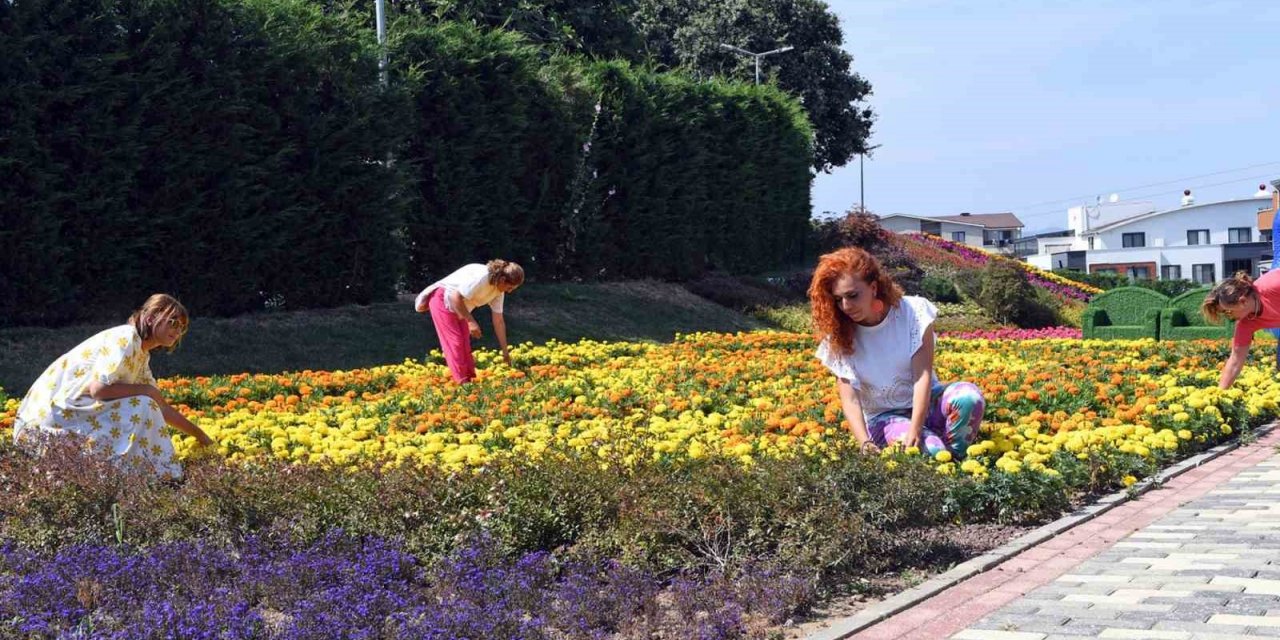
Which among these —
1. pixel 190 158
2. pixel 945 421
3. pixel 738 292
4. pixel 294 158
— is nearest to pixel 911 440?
pixel 945 421

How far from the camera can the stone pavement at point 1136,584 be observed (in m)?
4.28

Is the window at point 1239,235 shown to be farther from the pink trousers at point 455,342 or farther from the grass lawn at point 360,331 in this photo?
the pink trousers at point 455,342

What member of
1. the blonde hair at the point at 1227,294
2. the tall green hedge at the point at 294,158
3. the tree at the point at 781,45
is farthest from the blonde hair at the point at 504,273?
the tree at the point at 781,45

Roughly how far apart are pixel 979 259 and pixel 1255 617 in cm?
Answer: 4486

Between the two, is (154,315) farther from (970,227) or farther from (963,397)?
(970,227)

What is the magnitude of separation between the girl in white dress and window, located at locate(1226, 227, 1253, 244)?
89.0 meters

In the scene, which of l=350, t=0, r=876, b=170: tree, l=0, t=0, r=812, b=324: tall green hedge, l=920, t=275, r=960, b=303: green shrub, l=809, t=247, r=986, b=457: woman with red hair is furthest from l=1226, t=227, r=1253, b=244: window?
l=809, t=247, r=986, b=457: woman with red hair

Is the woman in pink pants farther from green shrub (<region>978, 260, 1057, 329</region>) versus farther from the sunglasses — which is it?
green shrub (<region>978, 260, 1057, 329</region>)

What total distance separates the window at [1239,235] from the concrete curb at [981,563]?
283 feet

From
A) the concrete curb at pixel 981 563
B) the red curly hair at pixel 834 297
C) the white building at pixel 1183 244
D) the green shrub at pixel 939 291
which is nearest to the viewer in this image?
the concrete curb at pixel 981 563

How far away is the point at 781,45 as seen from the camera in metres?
44.2

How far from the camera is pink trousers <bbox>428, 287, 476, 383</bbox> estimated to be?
1085cm

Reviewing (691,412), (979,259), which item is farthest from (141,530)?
(979,259)

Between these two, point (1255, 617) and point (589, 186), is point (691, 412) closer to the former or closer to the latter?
point (1255, 617)
